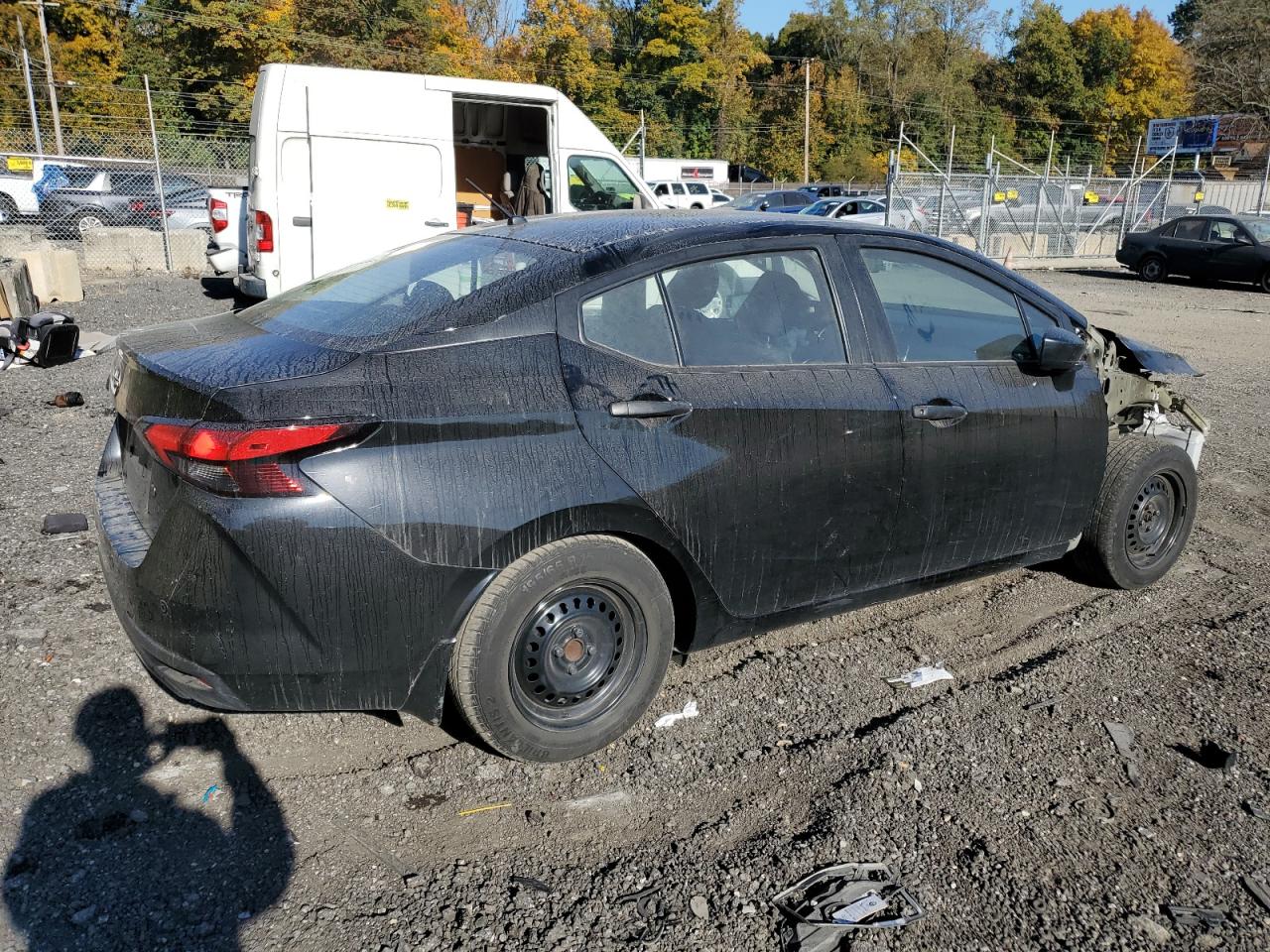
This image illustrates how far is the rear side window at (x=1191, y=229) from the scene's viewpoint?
2175 cm

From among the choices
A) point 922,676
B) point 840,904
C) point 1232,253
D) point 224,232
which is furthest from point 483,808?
point 1232,253

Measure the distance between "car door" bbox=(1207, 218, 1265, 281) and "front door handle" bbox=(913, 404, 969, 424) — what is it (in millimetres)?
20682

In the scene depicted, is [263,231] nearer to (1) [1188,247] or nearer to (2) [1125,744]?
(2) [1125,744]

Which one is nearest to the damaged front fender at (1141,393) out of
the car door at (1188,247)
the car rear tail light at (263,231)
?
the car rear tail light at (263,231)

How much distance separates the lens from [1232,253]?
68.8 feet

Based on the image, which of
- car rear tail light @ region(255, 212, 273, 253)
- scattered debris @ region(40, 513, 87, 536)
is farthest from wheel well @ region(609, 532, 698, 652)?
car rear tail light @ region(255, 212, 273, 253)

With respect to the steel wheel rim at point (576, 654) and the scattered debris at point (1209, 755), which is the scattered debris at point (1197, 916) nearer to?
the scattered debris at point (1209, 755)

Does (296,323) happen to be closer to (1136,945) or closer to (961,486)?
(961,486)

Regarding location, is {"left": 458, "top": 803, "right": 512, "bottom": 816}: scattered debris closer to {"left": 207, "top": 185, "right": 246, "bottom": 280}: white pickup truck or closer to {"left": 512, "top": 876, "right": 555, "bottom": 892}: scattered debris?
{"left": 512, "top": 876, "right": 555, "bottom": 892}: scattered debris

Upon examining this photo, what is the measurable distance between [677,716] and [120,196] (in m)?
19.9

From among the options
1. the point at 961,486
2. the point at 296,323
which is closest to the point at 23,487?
the point at 296,323

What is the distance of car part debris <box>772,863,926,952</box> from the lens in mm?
2461

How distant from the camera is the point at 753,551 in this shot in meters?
3.33

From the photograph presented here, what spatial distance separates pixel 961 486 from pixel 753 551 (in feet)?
3.21
